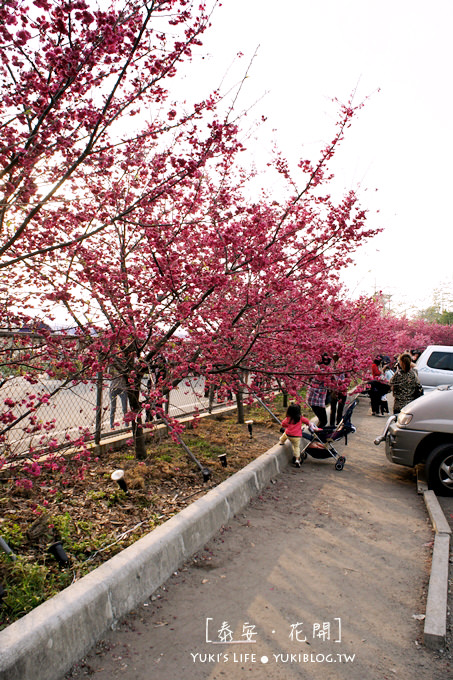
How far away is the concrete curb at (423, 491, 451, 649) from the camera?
346 centimetres

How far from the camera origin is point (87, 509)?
517 centimetres

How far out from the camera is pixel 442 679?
3090 millimetres

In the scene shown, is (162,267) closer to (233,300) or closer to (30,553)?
(233,300)

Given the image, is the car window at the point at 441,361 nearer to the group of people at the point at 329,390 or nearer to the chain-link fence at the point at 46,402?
the group of people at the point at 329,390

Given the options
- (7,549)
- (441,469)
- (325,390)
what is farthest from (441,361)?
(7,549)

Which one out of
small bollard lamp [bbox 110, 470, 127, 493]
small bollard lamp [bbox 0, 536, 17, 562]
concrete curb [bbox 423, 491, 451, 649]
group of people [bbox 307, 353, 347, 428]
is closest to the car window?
group of people [bbox 307, 353, 347, 428]

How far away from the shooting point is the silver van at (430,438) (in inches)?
275

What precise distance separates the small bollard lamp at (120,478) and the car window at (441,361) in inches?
404

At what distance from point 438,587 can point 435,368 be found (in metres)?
9.96

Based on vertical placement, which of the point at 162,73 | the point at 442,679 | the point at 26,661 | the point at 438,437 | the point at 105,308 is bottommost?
the point at 442,679

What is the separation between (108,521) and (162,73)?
4.12 metres

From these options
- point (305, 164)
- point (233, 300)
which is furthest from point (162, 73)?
point (233, 300)

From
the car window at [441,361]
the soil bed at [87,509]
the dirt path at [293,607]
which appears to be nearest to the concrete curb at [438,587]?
the dirt path at [293,607]

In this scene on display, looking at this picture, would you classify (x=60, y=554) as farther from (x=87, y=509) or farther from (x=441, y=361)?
(x=441, y=361)
